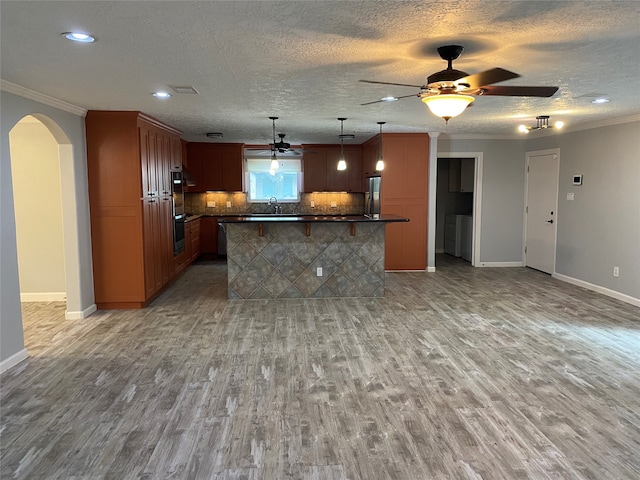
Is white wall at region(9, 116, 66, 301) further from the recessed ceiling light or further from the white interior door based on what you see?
the white interior door

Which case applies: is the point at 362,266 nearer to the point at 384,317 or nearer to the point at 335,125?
the point at 384,317

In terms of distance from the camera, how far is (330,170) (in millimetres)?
9625

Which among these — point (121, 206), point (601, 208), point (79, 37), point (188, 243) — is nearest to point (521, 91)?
point (79, 37)

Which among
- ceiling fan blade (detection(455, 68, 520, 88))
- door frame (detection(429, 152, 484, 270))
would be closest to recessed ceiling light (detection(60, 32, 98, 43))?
ceiling fan blade (detection(455, 68, 520, 88))

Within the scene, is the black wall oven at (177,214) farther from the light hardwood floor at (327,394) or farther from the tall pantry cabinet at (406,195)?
the tall pantry cabinet at (406,195)

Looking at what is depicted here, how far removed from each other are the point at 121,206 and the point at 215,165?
399cm

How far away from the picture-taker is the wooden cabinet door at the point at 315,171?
9.55 meters

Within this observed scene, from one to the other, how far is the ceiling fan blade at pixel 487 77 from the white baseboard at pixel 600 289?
463 cm

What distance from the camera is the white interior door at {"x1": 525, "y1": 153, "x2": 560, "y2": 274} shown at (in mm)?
7480

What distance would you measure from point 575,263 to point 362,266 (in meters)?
3.41

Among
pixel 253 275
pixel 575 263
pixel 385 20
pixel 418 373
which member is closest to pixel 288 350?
pixel 418 373

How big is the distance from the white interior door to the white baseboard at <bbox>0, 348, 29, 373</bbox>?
7372 mm

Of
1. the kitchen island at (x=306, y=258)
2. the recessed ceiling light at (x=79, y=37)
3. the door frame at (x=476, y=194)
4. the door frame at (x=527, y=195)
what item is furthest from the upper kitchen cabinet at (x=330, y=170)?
the recessed ceiling light at (x=79, y=37)

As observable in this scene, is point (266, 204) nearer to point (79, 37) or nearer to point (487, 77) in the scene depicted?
point (79, 37)
